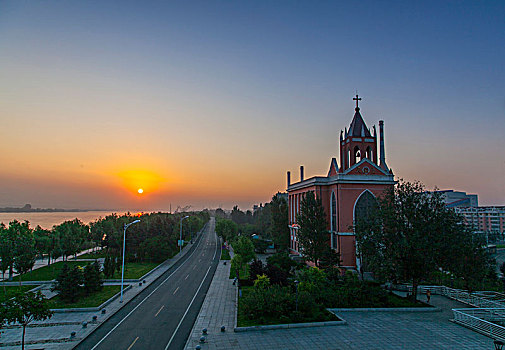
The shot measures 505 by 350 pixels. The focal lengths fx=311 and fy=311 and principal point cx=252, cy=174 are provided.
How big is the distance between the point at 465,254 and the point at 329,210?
15382 millimetres

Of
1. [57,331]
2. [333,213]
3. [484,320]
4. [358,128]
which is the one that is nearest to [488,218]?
[358,128]

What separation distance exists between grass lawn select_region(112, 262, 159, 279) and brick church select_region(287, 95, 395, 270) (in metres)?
17.0

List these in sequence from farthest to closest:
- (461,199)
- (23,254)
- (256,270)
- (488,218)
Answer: (461,199)
(488,218)
(23,254)
(256,270)

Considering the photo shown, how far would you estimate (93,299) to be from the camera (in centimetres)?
2233

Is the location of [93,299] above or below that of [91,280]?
below

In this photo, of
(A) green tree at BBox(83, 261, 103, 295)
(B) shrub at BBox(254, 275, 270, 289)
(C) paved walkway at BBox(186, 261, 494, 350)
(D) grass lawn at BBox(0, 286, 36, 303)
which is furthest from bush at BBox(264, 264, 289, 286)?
(D) grass lawn at BBox(0, 286, 36, 303)

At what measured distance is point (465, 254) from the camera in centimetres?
2094

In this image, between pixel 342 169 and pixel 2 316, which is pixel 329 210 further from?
pixel 2 316

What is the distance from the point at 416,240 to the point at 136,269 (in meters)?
28.2

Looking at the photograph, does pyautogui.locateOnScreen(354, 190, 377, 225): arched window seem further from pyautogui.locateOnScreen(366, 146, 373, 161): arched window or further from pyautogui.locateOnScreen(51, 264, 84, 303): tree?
pyautogui.locateOnScreen(51, 264, 84, 303): tree

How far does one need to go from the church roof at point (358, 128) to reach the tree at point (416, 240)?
1502 cm

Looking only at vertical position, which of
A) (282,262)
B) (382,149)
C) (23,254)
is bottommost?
(282,262)

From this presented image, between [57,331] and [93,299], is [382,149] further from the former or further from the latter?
[57,331]

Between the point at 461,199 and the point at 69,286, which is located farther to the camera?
the point at 461,199
